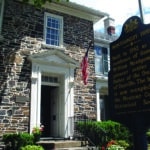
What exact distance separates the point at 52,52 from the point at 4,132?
4.76 metres

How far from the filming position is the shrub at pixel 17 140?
36.3ft

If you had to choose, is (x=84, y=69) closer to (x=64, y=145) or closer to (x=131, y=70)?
(x=64, y=145)

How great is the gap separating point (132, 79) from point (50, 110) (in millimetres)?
10817

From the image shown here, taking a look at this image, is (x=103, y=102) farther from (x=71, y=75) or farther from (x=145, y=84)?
(x=145, y=84)

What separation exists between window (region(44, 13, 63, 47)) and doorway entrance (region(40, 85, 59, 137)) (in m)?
2.52

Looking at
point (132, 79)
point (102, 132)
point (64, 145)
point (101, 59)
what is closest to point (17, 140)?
point (64, 145)

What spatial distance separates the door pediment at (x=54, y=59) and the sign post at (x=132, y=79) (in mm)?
8748

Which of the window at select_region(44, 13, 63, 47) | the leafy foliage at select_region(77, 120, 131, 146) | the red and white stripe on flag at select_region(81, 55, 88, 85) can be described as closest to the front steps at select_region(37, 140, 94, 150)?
the leafy foliage at select_region(77, 120, 131, 146)

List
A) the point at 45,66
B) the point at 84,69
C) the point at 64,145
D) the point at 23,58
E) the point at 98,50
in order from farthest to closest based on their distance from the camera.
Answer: the point at 98,50 → the point at 84,69 → the point at 45,66 → the point at 23,58 → the point at 64,145

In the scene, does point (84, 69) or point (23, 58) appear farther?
point (84, 69)

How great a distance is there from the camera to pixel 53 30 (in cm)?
1552

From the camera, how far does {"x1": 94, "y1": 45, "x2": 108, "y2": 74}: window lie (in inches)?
734

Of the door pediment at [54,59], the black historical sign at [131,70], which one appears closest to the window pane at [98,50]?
the door pediment at [54,59]

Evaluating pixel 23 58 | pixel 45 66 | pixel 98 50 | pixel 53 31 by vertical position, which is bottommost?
pixel 45 66
